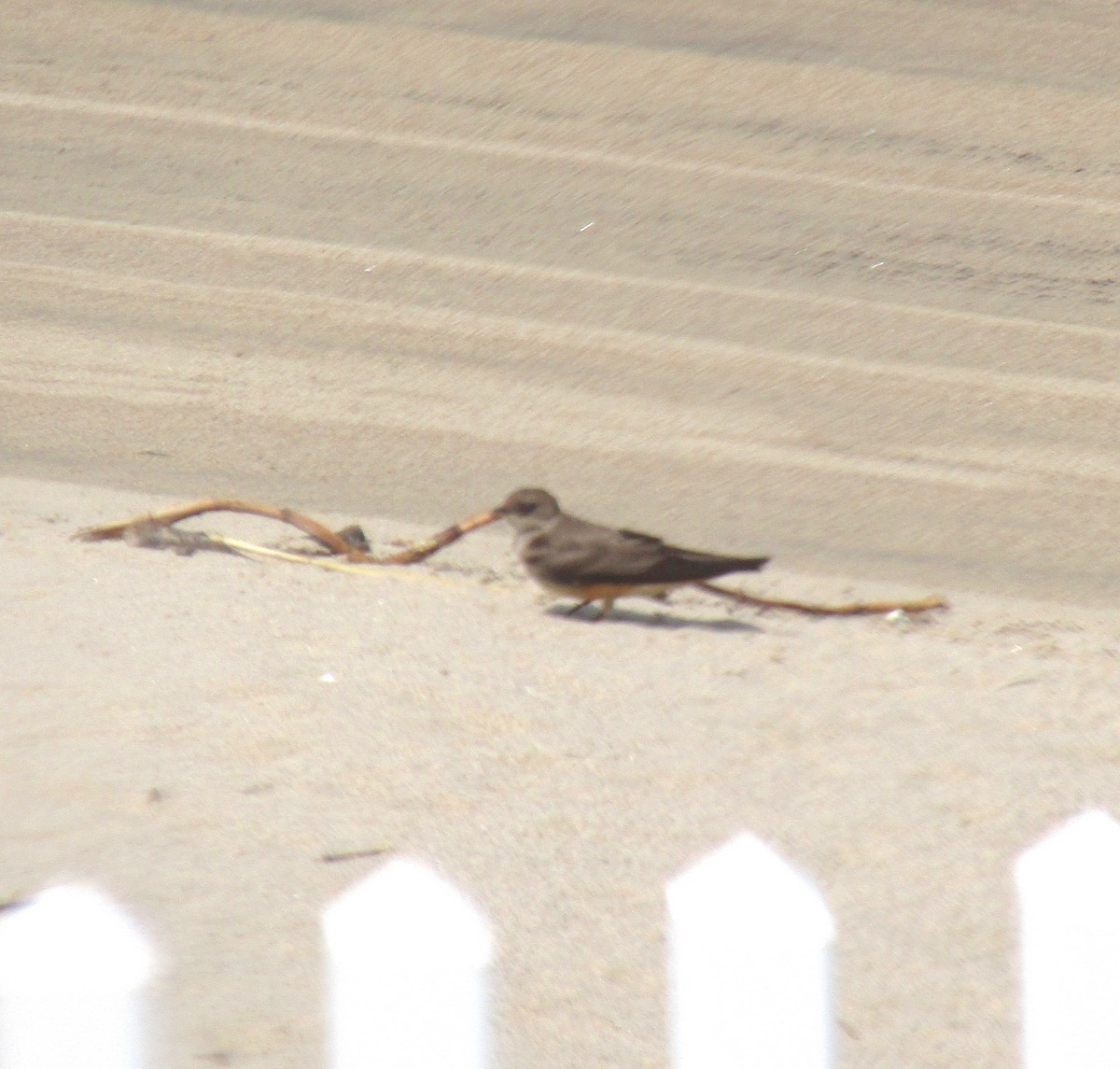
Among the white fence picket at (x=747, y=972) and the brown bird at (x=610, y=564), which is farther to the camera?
the brown bird at (x=610, y=564)

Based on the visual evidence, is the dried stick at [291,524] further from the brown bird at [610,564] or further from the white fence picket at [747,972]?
the white fence picket at [747,972]

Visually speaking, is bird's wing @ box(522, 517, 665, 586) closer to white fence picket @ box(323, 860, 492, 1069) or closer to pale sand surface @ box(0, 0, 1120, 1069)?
pale sand surface @ box(0, 0, 1120, 1069)

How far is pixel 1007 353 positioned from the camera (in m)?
7.02

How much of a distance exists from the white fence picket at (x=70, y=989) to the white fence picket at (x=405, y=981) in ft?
0.94

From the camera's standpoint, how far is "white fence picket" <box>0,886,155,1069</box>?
249 centimetres

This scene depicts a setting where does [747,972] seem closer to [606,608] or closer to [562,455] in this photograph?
[606,608]

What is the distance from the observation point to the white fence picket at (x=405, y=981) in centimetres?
257

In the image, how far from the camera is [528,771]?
3.63 metres

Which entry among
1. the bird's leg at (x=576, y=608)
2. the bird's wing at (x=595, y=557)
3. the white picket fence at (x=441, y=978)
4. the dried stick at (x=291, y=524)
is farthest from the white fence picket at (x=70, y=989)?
the dried stick at (x=291, y=524)

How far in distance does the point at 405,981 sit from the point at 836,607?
8.78 ft

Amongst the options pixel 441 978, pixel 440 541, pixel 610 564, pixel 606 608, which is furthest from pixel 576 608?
pixel 441 978

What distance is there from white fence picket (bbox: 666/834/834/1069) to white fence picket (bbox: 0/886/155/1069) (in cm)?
80

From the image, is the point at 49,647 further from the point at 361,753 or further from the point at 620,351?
the point at 620,351

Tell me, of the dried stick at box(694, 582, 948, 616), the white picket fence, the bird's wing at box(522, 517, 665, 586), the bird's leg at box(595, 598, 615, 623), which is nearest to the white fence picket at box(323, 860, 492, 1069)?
the white picket fence
